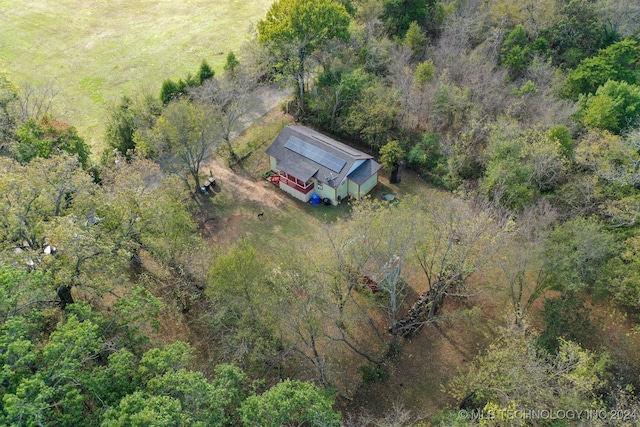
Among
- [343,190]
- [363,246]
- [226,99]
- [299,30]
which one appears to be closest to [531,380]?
[363,246]

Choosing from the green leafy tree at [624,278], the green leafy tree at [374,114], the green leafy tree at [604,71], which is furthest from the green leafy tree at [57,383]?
the green leafy tree at [604,71]

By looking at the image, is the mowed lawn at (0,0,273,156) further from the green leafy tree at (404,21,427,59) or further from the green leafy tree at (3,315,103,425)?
the green leafy tree at (3,315,103,425)

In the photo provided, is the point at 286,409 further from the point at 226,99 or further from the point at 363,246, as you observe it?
the point at 226,99

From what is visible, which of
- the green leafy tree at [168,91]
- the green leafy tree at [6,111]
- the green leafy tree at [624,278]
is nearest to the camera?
the green leafy tree at [624,278]

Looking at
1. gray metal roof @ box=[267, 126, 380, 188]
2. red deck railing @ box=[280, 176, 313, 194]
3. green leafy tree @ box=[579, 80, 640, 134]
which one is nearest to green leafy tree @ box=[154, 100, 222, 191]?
gray metal roof @ box=[267, 126, 380, 188]

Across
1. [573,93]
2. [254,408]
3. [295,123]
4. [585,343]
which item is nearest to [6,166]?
[254,408]

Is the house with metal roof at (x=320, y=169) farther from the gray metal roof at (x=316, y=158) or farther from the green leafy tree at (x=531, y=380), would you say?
the green leafy tree at (x=531, y=380)
